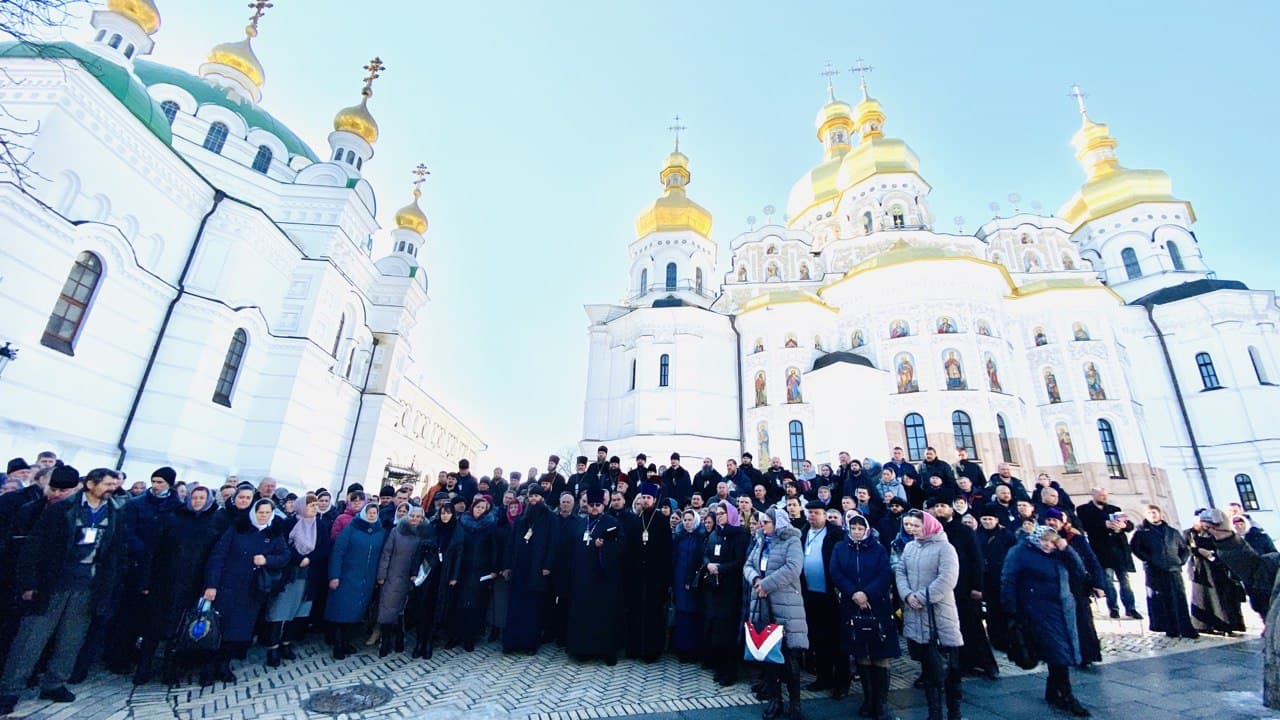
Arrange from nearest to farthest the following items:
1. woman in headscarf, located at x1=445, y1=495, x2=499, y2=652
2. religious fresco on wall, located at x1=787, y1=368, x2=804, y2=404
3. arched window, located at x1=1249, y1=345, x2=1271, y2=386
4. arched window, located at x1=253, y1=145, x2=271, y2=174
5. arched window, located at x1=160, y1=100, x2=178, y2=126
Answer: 1. woman in headscarf, located at x1=445, y1=495, x2=499, y2=652
2. arched window, located at x1=160, y1=100, x2=178, y2=126
3. arched window, located at x1=253, y1=145, x2=271, y2=174
4. arched window, located at x1=1249, y1=345, x2=1271, y2=386
5. religious fresco on wall, located at x1=787, y1=368, x2=804, y2=404

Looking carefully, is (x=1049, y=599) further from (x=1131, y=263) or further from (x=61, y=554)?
(x=1131, y=263)

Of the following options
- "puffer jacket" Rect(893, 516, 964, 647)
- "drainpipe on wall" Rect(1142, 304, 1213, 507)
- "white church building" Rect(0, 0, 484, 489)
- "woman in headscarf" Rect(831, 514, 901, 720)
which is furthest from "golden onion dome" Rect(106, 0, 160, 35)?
"drainpipe on wall" Rect(1142, 304, 1213, 507)

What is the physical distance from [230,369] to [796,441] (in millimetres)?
19968

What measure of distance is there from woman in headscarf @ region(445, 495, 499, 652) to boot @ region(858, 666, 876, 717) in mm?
4266

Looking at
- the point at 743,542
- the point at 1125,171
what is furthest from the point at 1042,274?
the point at 743,542

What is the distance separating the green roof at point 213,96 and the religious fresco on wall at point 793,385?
72.4 feet

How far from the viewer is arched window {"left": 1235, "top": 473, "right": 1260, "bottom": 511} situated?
21.1 m

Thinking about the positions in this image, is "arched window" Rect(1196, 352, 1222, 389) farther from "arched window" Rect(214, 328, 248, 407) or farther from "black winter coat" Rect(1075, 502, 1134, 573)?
"arched window" Rect(214, 328, 248, 407)

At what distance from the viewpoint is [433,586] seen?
255 inches

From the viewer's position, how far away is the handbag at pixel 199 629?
15.1 ft

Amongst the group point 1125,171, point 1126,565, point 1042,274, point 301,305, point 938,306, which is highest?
point 1125,171

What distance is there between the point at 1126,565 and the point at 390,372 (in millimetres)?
21031

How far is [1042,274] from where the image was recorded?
91.5 ft

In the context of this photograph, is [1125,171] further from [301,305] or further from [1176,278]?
[301,305]
